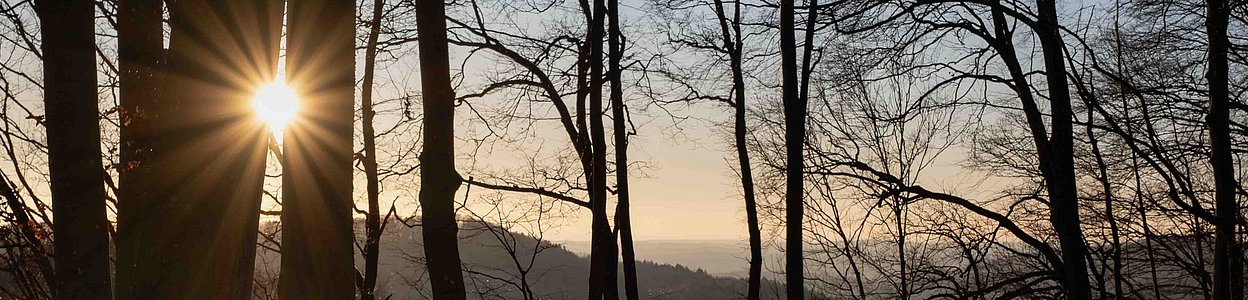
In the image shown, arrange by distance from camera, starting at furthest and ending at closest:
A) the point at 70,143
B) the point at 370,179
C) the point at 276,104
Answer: the point at 370,179, the point at 276,104, the point at 70,143

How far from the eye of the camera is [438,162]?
245 inches

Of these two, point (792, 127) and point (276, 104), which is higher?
point (792, 127)

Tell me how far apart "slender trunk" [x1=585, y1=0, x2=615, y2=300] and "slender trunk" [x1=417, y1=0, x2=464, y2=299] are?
12.2ft

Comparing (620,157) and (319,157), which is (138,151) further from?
(620,157)

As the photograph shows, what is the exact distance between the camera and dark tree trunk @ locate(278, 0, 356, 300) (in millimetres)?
4789

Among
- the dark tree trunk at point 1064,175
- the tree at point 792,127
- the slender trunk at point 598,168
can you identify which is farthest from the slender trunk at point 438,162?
the dark tree trunk at point 1064,175

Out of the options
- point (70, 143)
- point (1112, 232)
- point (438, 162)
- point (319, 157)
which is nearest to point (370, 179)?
point (438, 162)

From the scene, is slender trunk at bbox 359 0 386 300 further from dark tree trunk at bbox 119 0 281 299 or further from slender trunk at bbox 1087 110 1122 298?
slender trunk at bbox 1087 110 1122 298

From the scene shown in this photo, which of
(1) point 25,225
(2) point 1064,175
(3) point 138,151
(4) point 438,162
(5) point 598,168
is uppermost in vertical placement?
(5) point 598,168

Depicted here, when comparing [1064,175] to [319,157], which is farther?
[1064,175]

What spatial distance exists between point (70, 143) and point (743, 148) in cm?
929

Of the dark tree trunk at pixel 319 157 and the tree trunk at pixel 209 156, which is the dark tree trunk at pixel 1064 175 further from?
the tree trunk at pixel 209 156

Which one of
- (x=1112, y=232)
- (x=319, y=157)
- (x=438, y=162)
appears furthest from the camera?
(x=1112, y=232)

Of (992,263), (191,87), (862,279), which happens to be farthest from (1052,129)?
(191,87)
